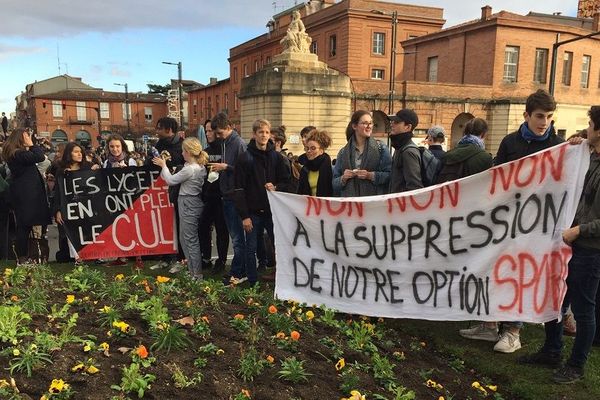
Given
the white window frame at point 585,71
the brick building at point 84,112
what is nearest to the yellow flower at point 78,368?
the white window frame at point 585,71

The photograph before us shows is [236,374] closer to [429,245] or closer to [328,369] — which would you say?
[328,369]

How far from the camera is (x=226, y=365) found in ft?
9.88

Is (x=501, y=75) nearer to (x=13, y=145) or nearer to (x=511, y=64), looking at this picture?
(x=511, y=64)

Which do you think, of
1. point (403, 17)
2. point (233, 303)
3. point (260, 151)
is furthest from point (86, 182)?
point (403, 17)

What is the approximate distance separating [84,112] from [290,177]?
92.2 m

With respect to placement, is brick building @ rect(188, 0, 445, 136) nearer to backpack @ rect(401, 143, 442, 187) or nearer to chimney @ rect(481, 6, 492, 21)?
chimney @ rect(481, 6, 492, 21)

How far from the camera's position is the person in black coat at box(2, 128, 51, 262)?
6.69 meters

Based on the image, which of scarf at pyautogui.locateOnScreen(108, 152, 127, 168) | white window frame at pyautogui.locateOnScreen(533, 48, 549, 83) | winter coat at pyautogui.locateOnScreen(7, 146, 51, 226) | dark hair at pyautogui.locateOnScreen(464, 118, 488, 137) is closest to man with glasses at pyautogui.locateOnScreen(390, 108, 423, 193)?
dark hair at pyautogui.locateOnScreen(464, 118, 488, 137)

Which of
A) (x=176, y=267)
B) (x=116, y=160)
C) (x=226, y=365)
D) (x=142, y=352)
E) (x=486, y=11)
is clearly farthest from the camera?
(x=486, y=11)

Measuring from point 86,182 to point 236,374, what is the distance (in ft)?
16.5

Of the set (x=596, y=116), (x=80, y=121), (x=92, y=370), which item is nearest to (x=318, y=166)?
(x=596, y=116)

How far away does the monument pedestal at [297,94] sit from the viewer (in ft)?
92.6

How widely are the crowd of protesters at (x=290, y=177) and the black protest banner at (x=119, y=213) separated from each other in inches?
10.4

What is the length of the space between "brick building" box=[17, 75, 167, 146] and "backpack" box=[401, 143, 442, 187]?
8056cm
